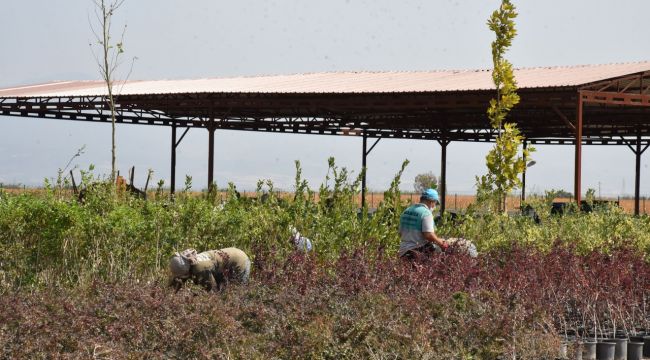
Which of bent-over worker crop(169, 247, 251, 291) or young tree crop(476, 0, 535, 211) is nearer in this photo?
bent-over worker crop(169, 247, 251, 291)

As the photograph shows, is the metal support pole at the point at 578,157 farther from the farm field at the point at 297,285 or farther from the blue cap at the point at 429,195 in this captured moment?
the blue cap at the point at 429,195

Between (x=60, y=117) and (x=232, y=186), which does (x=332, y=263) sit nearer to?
(x=232, y=186)

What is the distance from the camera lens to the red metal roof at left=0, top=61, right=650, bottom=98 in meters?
21.5

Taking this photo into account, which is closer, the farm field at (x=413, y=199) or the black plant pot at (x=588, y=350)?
the black plant pot at (x=588, y=350)

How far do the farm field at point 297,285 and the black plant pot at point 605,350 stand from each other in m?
0.34

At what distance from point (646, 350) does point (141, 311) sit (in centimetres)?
428

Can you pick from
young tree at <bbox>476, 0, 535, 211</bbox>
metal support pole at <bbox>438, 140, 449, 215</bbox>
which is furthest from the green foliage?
metal support pole at <bbox>438, 140, 449, 215</bbox>

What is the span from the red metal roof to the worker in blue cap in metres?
9.82

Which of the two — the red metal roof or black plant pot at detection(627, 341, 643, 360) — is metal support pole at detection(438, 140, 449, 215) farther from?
black plant pot at detection(627, 341, 643, 360)

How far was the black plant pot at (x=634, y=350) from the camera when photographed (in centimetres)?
779

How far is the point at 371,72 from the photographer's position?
2870cm

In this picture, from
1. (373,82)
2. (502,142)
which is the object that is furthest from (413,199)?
(502,142)

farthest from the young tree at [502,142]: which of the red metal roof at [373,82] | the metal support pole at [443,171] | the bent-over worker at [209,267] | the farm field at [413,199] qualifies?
the metal support pole at [443,171]

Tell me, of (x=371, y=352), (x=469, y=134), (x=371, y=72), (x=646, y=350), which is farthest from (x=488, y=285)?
(x=469, y=134)
